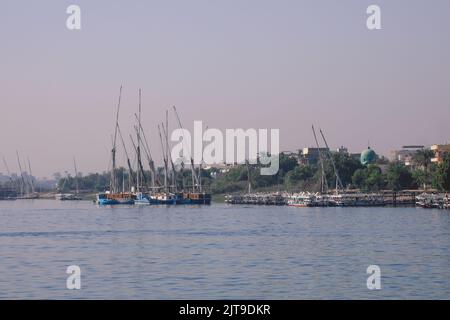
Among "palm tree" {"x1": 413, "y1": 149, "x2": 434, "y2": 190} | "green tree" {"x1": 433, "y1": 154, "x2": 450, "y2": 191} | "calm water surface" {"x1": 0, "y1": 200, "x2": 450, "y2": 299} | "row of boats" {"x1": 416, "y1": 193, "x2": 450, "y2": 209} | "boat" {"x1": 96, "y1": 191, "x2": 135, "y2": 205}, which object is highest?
"palm tree" {"x1": 413, "y1": 149, "x2": 434, "y2": 190}

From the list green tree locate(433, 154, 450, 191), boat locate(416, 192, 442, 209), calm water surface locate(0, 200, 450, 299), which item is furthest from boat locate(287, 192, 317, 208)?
calm water surface locate(0, 200, 450, 299)

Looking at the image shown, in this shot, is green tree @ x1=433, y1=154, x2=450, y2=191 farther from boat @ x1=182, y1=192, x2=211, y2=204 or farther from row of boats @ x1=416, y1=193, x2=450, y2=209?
boat @ x1=182, y1=192, x2=211, y2=204

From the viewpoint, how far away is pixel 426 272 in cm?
4062

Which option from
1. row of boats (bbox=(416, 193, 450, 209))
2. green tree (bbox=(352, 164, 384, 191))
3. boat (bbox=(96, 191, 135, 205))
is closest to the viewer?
row of boats (bbox=(416, 193, 450, 209))

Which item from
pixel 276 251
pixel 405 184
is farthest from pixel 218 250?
pixel 405 184

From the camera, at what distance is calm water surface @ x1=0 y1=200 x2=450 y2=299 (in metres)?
34.7

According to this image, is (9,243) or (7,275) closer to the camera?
(7,275)

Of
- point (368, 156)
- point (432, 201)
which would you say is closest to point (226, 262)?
point (432, 201)

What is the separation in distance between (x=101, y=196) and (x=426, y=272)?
128232 millimetres

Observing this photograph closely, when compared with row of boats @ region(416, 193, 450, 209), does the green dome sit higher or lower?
higher

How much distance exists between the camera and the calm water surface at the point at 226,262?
114ft

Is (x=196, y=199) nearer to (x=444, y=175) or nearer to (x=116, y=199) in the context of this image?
(x=116, y=199)

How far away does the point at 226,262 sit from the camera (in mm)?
44750
